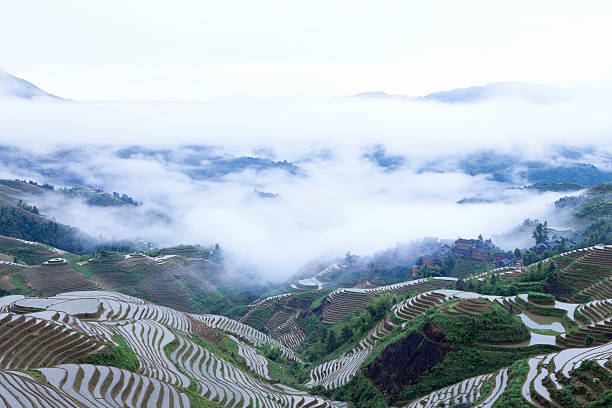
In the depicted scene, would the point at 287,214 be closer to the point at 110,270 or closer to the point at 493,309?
the point at 110,270

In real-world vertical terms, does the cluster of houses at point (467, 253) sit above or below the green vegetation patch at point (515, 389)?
below

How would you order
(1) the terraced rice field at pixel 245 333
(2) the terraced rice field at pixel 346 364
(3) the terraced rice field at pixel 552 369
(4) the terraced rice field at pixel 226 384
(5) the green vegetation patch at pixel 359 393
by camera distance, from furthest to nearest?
(1) the terraced rice field at pixel 245 333
(2) the terraced rice field at pixel 346 364
(5) the green vegetation patch at pixel 359 393
(4) the terraced rice field at pixel 226 384
(3) the terraced rice field at pixel 552 369

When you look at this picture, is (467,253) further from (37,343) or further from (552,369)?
(37,343)

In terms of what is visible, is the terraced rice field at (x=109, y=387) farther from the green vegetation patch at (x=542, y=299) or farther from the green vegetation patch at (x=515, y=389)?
the green vegetation patch at (x=542, y=299)

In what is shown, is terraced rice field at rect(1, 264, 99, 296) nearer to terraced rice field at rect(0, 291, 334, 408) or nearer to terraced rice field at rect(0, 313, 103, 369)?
terraced rice field at rect(0, 291, 334, 408)

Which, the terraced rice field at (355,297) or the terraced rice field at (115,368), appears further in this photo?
the terraced rice field at (355,297)

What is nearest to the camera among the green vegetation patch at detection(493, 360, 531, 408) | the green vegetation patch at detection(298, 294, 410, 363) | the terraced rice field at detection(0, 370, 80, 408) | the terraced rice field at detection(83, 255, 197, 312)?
A: the terraced rice field at detection(0, 370, 80, 408)

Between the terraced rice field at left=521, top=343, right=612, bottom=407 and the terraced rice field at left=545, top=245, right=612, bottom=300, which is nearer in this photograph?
the terraced rice field at left=521, top=343, right=612, bottom=407

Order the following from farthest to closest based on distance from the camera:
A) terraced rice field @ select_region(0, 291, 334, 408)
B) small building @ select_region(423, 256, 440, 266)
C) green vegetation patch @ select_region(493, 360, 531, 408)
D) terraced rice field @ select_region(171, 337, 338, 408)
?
small building @ select_region(423, 256, 440, 266), terraced rice field @ select_region(171, 337, 338, 408), terraced rice field @ select_region(0, 291, 334, 408), green vegetation patch @ select_region(493, 360, 531, 408)

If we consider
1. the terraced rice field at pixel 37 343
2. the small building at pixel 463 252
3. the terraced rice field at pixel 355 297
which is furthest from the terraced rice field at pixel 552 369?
the small building at pixel 463 252

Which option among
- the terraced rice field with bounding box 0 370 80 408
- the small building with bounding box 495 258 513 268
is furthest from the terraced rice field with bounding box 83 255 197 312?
the terraced rice field with bounding box 0 370 80 408

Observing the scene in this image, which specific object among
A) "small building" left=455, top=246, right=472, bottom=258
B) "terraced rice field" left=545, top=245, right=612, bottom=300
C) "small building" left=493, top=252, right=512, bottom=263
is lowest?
"small building" left=455, top=246, right=472, bottom=258
